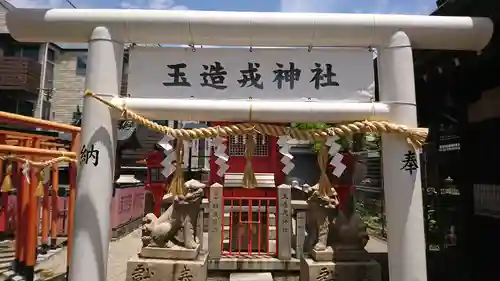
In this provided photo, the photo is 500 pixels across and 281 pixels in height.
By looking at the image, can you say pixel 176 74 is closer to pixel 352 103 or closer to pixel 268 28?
pixel 268 28

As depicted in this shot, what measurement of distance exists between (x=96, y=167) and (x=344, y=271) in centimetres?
341

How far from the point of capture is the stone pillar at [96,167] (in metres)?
3.94

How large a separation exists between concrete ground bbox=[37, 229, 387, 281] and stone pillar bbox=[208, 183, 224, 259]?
1621mm

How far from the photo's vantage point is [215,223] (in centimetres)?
728

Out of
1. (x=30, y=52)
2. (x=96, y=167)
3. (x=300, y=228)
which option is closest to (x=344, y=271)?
(x=300, y=228)

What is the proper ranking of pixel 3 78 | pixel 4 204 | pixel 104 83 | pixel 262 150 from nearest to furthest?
1. pixel 104 83
2. pixel 4 204
3. pixel 262 150
4. pixel 3 78

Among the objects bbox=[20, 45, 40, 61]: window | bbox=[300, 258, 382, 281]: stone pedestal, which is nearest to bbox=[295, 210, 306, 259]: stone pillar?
bbox=[300, 258, 382, 281]: stone pedestal

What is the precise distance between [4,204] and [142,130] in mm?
5292

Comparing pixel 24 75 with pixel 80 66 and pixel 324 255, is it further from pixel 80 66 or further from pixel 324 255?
pixel 324 255

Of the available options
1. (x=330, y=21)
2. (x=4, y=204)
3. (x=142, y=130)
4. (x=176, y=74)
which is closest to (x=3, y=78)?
(x=142, y=130)

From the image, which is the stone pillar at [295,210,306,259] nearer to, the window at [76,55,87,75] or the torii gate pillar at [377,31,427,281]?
the torii gate pillar at [377,31,427,281]

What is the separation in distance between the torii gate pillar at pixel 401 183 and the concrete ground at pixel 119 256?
490 centimetres

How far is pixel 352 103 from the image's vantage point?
4.11 metres

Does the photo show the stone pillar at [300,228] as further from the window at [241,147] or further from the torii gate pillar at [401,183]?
the window at [241,147]
